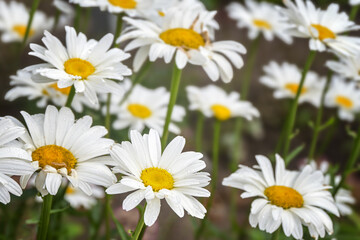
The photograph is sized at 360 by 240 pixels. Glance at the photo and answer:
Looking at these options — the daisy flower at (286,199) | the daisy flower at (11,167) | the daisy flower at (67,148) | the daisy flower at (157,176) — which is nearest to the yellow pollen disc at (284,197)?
the daisy flower at (286,199)

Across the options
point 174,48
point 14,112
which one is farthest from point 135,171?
point 14,112

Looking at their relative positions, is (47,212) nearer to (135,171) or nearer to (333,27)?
(135,171)

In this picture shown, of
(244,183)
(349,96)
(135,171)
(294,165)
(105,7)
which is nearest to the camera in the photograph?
(135,171)

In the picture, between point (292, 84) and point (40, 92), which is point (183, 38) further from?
point (292, 84)

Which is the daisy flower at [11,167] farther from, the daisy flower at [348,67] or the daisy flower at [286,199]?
the daisy flower at [348,67]

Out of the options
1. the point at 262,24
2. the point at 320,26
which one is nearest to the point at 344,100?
the point at 262,24

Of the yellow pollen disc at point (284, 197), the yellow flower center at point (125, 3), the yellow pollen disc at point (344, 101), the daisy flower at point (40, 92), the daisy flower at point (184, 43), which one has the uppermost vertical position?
the yellow flower center at point (125, 3)

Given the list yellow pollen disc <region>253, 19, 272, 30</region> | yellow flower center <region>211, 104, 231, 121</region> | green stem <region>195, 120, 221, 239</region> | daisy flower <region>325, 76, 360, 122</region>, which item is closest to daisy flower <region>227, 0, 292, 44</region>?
yellow pollen disc <region>253, 19, 272, 30</region>
